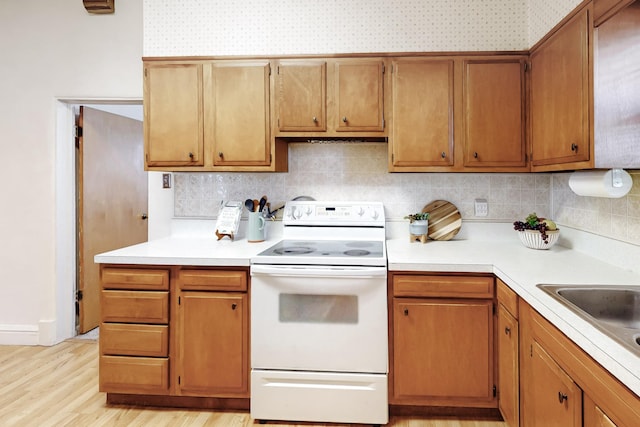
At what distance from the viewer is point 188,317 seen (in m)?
2.25

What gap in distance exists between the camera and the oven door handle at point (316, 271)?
209 centimetres

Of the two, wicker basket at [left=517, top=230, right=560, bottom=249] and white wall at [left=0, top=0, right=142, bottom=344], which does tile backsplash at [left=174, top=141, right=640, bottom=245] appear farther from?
white wall at [left=0, top=0, right=142, bottom=344]

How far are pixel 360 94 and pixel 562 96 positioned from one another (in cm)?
105

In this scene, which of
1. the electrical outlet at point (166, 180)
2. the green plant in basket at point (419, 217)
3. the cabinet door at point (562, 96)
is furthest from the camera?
the electrical outlet at point (166, 180)

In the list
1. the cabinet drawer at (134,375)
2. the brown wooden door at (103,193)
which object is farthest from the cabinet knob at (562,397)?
the brown wooden door at (103,193)

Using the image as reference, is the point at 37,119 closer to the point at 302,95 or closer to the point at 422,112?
the point at 302,95

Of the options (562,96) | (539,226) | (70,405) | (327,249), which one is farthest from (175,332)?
(562,96)

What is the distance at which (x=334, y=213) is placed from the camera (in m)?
2.76

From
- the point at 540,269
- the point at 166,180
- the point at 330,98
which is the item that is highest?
the point at 330,98

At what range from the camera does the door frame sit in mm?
3203

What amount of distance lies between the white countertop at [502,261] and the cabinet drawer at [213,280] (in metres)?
0.05

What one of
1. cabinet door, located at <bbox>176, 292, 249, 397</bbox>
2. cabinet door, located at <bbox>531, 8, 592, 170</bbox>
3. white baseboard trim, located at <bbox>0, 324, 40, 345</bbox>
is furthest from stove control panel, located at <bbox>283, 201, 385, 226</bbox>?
white baseboard trim, located at <bbox>0, 324, 40, 345</bbox>

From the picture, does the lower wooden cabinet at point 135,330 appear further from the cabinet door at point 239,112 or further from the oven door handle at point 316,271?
the cabinet door at point 239,112

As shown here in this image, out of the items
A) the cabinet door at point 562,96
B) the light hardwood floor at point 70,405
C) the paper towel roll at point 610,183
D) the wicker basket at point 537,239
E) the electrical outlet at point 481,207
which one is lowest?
the light hardwood floor at point 70,405
